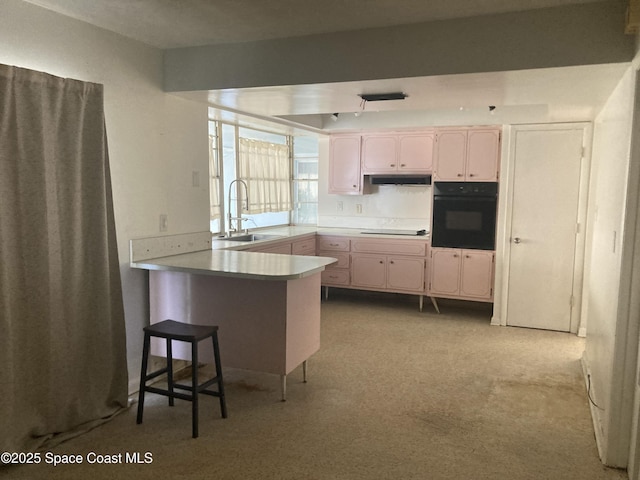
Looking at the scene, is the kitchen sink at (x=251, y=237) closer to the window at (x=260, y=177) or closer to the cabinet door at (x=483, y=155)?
the window at (x=260, y=177)

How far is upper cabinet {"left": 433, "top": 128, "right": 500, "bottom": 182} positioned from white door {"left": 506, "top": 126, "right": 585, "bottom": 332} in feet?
0.93

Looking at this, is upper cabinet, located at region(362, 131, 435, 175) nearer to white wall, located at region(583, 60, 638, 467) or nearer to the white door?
the white door

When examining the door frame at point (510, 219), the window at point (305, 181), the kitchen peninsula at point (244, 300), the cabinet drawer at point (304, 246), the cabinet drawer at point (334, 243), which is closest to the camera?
the kitchen peninsula at point (244, 300)

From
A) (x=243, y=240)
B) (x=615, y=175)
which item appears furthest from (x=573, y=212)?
(x=243, y=240)

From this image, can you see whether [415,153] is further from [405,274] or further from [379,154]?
[405,274]

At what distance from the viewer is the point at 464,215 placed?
5328mm

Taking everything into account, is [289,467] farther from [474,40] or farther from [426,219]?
[426,219]

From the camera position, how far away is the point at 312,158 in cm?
688

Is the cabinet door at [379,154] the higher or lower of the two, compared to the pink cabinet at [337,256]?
higher

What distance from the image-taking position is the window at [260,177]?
205 inches

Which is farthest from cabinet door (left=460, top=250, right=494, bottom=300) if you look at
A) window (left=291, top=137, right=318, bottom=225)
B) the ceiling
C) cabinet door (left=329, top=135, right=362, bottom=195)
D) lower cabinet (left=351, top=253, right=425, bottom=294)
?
window (left=291, top=137, right=318, bottom=225)

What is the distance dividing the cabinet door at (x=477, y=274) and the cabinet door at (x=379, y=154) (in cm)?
139

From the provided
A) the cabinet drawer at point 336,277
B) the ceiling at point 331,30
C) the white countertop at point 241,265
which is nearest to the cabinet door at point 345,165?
the cabinet drawer at point 336,277

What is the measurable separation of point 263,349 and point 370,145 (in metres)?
3.53
